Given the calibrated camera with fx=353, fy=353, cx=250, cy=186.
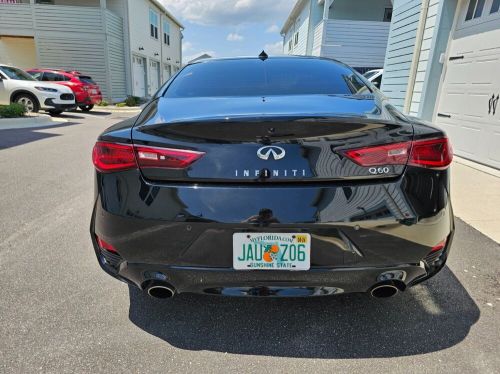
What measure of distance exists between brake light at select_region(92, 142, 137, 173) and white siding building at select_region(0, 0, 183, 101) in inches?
762

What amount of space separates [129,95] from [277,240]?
21742 millimetres

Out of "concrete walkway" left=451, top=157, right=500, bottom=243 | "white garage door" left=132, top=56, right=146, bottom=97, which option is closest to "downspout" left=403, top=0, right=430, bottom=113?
"concrete walkway" left=451, top=157, right=500, bottom=243

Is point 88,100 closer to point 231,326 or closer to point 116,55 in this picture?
point 116,55

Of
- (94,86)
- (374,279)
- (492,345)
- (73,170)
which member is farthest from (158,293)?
(94,86)

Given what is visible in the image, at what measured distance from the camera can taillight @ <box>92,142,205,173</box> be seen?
62.0 inches

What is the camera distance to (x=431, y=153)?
1.62 metres

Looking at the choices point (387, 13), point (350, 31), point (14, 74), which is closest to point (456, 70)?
point (350, 31)

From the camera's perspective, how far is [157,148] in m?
1.60

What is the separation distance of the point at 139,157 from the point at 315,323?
133 cm

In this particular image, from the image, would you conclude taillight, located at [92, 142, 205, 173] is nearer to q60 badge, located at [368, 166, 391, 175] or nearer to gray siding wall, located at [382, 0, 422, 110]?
q60 badge, located at [368, 166, 391, 175]

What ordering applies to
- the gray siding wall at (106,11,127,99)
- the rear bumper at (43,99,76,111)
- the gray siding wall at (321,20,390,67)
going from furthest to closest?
the gray siding wall at (106,11,127,99) → the gray siding wall at (321,20,390,67) → the rear bumper at (43,99,76,111)

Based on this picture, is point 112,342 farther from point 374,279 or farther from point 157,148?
point 374,279

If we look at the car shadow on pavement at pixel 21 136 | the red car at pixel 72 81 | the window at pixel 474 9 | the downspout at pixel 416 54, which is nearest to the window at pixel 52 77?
the red car at pixel 72 81

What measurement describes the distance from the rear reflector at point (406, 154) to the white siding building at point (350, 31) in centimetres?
1506
